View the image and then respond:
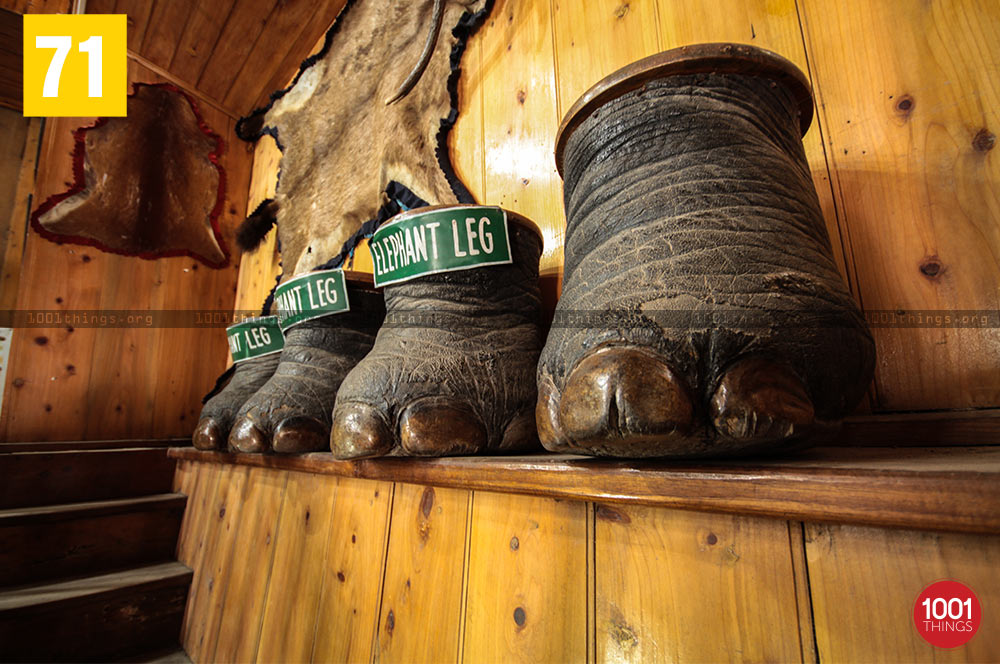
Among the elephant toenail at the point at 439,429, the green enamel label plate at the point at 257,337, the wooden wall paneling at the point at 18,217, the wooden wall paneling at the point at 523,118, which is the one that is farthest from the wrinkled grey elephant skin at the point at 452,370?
the wooden wall paneling at the point at 18,217

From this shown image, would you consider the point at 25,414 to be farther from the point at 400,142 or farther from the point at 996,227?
the point at 996,227

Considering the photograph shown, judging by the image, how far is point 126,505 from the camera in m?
1.28

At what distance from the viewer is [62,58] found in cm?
161

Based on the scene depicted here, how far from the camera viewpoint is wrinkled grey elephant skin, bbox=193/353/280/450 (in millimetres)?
914

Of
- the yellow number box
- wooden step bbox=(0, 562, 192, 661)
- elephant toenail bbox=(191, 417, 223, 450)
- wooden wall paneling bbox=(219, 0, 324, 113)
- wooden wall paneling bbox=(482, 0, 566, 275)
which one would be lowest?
wooden step bbox=(0, 562, 192, 661)

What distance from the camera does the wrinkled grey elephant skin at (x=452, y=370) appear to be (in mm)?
482

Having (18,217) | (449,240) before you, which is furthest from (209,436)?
(18,217)

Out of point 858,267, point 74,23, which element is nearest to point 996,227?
point 858,267

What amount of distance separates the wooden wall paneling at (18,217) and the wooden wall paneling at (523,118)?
1.80m

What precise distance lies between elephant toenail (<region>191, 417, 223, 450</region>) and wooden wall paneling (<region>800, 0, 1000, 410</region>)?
1071 millimetres

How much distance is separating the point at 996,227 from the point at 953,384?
167 mm

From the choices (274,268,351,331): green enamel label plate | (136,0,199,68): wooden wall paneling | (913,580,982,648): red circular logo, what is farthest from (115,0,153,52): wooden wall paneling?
(913,580,982,648): red circular logo

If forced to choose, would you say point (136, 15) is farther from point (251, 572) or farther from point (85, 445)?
point (251, 572)

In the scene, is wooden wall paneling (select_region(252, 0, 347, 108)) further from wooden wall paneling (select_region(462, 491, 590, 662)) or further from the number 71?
wooden wall paneling (select_region(462, 491, 590, 662))
